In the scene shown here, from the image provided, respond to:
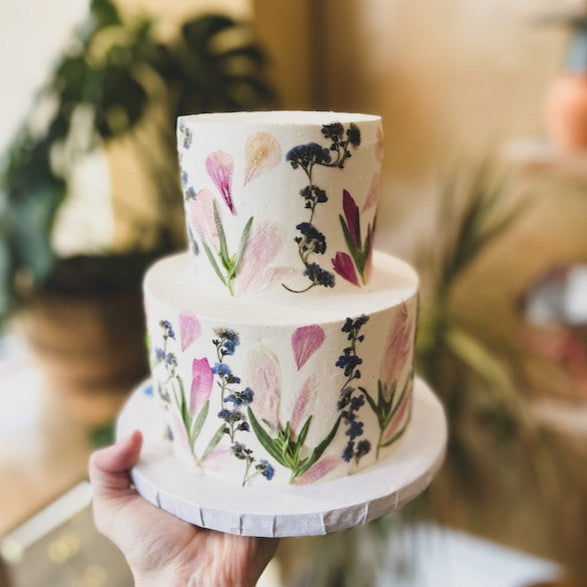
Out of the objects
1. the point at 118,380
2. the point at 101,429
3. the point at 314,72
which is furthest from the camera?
the point at 314,72

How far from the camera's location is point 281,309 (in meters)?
0.77

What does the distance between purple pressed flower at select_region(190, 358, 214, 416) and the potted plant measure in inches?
30.5

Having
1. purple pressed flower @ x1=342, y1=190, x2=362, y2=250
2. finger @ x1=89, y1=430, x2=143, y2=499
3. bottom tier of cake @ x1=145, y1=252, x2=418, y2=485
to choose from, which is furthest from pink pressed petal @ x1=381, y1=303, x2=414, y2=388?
finger @ x1=89, y1=430, x2=143, y2=499

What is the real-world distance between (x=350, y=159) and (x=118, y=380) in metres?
1.14

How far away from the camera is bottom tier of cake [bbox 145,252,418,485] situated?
743 mm

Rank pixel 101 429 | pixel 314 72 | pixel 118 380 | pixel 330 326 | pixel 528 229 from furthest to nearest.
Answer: pixel 314 72 → pixel 528 229 → pixel 118 380 → pixel 101 429 → pixel 330 326

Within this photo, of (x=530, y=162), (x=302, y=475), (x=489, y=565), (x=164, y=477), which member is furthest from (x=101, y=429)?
(x=489, y=565)

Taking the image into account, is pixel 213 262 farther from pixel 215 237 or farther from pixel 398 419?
pixel 398 419

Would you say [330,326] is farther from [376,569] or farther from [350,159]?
[376,569]

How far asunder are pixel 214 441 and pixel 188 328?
0.15 meters

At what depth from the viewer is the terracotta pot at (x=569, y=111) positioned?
1.53m

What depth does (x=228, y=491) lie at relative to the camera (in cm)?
78

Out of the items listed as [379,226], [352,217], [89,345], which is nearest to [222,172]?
[352,217]

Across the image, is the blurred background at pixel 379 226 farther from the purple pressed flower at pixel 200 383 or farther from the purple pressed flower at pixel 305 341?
the purple pressed flower at pixel 305 341
